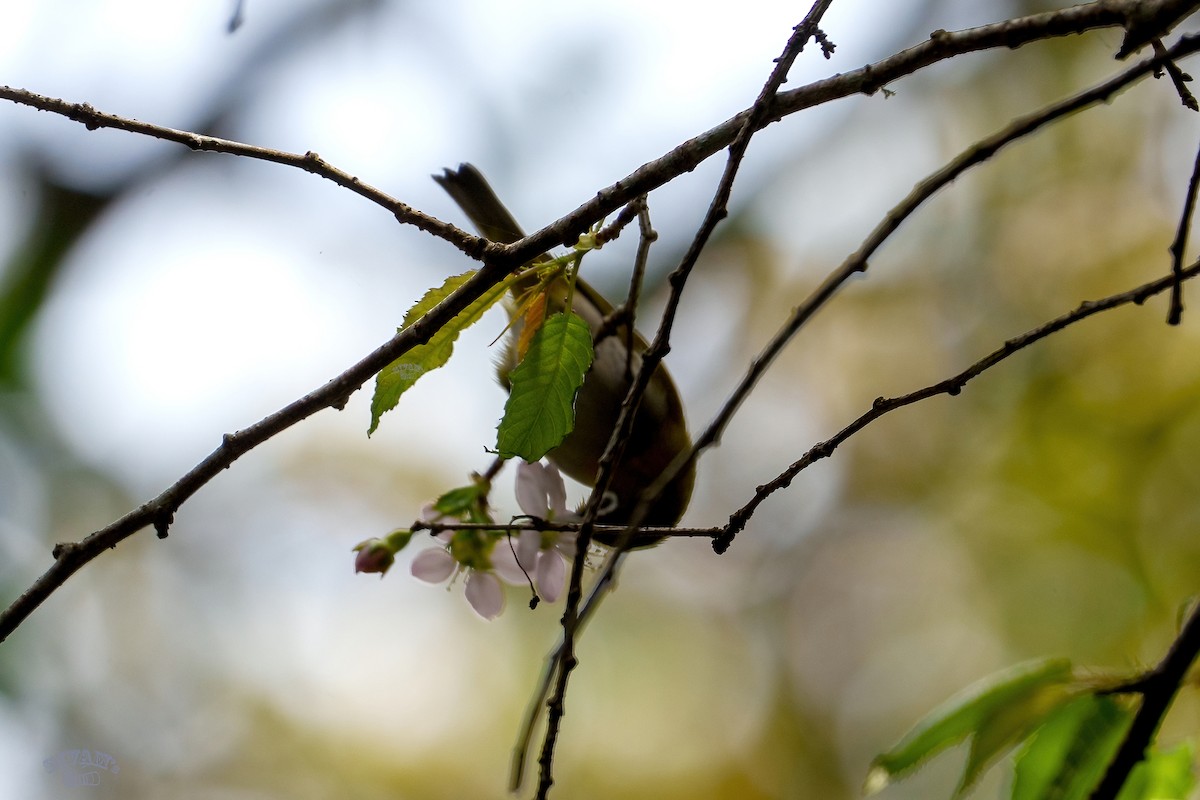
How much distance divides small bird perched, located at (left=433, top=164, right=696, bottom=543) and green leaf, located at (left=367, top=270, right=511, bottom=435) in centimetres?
91

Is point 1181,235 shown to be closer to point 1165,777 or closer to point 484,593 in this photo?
point 1165,777

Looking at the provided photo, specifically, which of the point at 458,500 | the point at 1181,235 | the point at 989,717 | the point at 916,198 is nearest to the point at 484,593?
the point at 458,500

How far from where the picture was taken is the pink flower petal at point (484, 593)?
155cm

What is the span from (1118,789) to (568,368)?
74 centimetres

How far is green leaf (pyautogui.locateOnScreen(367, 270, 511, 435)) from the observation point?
3.76ft

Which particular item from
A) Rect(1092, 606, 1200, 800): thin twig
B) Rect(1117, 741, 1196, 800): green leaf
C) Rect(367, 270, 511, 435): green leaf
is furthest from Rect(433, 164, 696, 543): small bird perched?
Rect(1092, 606, 1200, 800): thin twig

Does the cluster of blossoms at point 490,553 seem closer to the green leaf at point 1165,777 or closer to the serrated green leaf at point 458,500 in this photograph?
the serrated green leaf at point 458,500

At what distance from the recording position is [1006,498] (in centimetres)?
494

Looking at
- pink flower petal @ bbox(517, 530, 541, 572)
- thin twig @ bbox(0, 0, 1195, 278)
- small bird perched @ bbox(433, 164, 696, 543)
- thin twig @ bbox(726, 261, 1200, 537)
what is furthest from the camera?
small bird perched @ bbox(433, 164, 696, 543)

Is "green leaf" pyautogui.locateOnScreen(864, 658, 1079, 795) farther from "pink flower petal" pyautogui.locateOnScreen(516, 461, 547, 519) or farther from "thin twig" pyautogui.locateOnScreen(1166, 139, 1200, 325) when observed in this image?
"pink flower petal" pyautogui.locateOnScreen(516, 461, 547, 519)

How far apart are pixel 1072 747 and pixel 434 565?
0.97 metres

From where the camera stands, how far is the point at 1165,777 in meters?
1.16

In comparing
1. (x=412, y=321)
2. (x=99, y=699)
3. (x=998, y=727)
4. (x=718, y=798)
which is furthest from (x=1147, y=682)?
(x=718, y=798)

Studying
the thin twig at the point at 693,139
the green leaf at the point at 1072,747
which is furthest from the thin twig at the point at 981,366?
the green leaf at the point at 1072,747
